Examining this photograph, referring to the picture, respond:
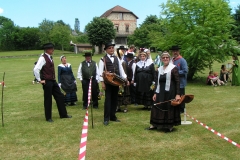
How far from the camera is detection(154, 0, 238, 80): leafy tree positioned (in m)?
14.0

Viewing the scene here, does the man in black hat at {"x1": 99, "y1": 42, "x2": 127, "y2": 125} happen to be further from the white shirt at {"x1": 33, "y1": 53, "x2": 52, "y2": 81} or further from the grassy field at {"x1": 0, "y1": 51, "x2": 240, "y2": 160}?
the white shirt at {"x1": 33, "y1": 53, "x2": 52, "y2": 81}

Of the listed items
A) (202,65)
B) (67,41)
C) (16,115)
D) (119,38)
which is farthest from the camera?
(119,38)

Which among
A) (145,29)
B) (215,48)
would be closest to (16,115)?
(215,48)

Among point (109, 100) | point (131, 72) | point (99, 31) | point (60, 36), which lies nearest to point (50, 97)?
point (109, 100)

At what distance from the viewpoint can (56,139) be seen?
590 cm

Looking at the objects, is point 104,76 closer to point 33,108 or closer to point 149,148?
point 149,148

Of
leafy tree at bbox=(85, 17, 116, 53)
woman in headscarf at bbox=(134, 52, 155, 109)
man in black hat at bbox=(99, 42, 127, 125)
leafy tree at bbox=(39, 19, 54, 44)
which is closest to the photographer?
man in black hat at bbox=(99, 42, 127, 125)

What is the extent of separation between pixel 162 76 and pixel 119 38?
221 feet

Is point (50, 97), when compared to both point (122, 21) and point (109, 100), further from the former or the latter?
point (122, 21)

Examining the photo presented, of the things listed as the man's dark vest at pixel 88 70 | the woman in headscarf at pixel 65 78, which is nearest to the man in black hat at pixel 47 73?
the man's dark vest at pixel 88 70

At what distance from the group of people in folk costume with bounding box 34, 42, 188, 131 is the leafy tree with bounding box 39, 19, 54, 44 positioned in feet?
200

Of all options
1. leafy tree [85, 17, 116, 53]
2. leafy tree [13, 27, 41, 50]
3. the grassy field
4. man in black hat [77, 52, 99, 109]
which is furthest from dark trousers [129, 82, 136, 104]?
leafy tree [13, 27, 41, 50]

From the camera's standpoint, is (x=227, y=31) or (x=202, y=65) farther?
(x=202, y=65)

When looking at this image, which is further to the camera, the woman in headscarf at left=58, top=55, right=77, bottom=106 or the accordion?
the woman in headscarf at left=58, top=55, right=77, bottom=106
